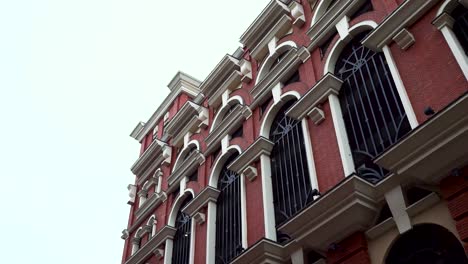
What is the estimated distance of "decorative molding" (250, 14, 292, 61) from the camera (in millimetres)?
18203

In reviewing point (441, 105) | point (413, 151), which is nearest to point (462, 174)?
point (413, 151)

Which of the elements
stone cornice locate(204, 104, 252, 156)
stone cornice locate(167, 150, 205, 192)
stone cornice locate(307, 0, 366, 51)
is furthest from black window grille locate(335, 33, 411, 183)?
stone cornice locate(167, 150, 205, 192)

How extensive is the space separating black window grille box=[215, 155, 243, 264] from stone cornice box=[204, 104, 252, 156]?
1.64 m

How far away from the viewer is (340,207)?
34.7 ft

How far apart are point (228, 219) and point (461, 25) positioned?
9312 millimetres

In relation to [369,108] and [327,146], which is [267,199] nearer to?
[327,146]

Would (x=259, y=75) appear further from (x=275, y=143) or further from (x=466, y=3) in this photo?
(x=466, y=3)

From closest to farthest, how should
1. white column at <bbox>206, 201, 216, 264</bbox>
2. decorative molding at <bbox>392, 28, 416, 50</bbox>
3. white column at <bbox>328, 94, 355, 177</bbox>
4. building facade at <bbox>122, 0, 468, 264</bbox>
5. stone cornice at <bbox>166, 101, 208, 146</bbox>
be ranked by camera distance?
building facade at <bbox>122, 0, 468, 264</bbox> → decorative molding at <bbox>392, 28, 416, 50</bbox> → white column at <bbox>328, 94, 355, 177</bbox> → white column at <bbox>206, 201, 216, 264</bbox> → stone cornice at <bbox>166, 101, 208, 146</bbox>

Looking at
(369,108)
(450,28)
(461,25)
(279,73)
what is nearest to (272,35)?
(279,73)

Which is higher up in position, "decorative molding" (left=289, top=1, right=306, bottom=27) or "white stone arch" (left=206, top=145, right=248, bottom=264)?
"decorative molding" (left=289, top=1, right=306, bottom=27)

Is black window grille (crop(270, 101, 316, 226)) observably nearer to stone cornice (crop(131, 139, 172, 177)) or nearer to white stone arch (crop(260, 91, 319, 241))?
white stone arch (crop(260, 91, 319, 241))

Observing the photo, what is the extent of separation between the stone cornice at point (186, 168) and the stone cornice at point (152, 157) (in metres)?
2.22

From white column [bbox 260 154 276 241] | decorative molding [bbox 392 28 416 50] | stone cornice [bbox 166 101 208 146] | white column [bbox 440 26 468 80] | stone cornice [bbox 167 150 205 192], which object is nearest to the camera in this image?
white column [bbox 440 26 468 80]

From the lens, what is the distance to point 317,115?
13750mm
